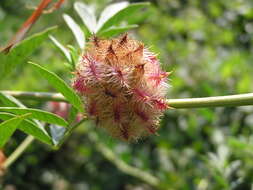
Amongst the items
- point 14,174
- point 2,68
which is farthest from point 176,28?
point 2,68

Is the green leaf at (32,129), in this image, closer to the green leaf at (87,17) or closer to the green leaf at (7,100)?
the green leaf at (7,100)

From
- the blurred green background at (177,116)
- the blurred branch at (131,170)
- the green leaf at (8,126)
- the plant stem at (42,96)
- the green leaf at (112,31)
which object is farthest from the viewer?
the blurred branch at (131,170)

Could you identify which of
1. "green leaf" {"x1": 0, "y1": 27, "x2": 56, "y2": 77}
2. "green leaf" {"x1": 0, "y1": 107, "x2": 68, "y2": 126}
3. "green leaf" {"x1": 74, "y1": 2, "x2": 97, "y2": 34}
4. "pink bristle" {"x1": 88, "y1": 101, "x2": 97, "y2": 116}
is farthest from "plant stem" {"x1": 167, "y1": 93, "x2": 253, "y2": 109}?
"green leaf" {"x1": 74, "y1": 2, "x2": 97, "y2": 34}

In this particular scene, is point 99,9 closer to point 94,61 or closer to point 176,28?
point 176,28

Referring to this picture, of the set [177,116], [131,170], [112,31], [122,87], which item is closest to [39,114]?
[122,87]

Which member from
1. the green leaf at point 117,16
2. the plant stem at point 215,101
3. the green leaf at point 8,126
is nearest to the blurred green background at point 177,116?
the green leaf at point 117,16
